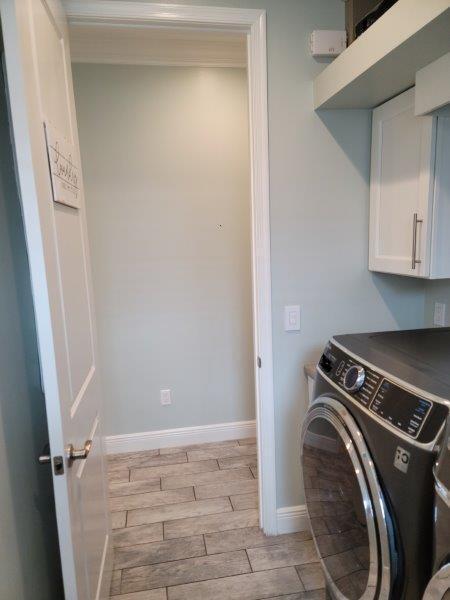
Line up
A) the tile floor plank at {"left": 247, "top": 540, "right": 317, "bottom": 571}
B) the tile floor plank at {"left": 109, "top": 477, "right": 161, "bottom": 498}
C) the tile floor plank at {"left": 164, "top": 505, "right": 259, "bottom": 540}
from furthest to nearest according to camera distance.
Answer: the tile floor plank at {"left": 109, "top": 477, "right": 161, "bottom": 498}
the tile floor plank at {"left": 164, "top": 505, "right": 259, "bottom": 540}
the tile floor plank at {"left": 247, "top": 540, "right": 317, "bottom": 571}

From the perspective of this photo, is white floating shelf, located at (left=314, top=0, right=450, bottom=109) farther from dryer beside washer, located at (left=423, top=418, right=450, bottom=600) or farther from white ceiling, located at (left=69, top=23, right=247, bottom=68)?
dryer beside washer, located at (left=423, top=418, right=450, bottom=600)

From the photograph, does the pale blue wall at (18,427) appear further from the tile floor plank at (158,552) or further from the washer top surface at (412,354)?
the washer top surface at (412,354)

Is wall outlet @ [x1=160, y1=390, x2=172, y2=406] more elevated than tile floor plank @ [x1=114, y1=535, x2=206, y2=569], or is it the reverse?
wall outlet @ [x1=160, y1=390, x2=172, y2=406]

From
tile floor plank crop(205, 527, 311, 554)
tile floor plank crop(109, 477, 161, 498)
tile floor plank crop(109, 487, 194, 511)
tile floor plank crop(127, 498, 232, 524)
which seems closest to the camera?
tile floor plank crop(205, 527, 311, 554)

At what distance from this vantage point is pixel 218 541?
1882 mm

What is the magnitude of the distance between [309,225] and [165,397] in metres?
1.63

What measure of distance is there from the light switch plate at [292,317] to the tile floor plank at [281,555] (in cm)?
107

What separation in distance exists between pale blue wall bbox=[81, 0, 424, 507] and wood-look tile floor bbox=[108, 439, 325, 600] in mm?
266

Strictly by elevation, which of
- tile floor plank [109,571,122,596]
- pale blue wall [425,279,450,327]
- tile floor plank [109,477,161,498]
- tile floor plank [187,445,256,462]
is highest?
pale blue wall [425,279,450,327]

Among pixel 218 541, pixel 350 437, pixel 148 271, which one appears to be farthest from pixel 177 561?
pixel 148 271

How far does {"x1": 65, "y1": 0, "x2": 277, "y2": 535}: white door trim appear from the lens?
147 centimetres

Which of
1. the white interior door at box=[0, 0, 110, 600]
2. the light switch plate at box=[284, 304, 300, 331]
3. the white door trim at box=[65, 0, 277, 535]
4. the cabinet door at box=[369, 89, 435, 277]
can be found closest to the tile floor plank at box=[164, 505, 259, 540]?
the white door trim at box=[65, 0, 277, 535]

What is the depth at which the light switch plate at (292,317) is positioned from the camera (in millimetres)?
1782

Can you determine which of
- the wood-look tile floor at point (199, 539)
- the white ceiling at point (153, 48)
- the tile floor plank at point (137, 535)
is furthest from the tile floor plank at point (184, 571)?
the white ceiling at point (153, 48)
